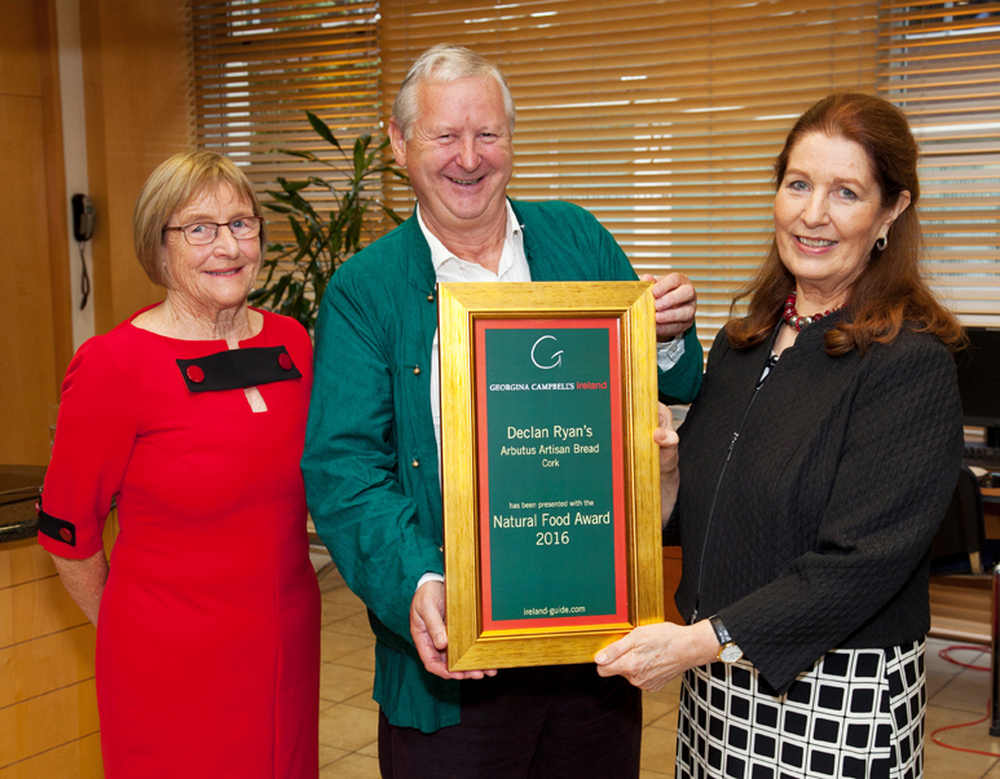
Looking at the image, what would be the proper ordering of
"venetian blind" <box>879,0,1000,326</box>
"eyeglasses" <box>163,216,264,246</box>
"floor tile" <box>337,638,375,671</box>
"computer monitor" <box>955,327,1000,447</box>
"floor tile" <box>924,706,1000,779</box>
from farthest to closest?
"floor tile" <box>337,638,375,671</box> → "venetian blind" <box>879,0,1000,326</box> → "computer monitor" <box>955,327,1000,447</box> → "floor tile" <box>924,706,1000,779</box> → "eyeglasses" <box>163,216,264,246</box>

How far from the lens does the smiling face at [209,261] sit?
76.8 inches

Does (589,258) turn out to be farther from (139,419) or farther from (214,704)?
(214,704)

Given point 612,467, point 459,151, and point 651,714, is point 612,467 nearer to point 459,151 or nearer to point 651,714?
point 459,151

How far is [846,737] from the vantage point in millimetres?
1544

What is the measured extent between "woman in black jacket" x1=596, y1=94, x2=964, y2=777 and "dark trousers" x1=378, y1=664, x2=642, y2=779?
16cm

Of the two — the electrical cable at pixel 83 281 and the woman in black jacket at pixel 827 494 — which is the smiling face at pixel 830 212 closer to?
the woman in black jacket at pixel 827 494

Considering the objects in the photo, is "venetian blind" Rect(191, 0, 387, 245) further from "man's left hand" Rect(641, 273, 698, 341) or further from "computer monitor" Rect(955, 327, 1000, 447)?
"man's left hand" Rect(641, 273, 698, 341)

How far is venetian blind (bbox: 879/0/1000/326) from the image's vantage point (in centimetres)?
417

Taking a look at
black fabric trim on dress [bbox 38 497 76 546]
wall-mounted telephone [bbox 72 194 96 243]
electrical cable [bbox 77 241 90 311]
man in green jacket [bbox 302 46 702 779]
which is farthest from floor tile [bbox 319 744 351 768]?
wall-mounted telephone [bbox 72 194 96 243]

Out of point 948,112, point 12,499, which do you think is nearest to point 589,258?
point 12,499

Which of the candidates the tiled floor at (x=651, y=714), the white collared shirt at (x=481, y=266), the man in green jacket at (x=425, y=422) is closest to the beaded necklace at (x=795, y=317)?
the man in green jacket at (x=425, y=422)

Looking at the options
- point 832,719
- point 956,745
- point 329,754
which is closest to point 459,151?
point 832,719

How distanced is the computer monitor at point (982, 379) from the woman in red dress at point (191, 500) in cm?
302

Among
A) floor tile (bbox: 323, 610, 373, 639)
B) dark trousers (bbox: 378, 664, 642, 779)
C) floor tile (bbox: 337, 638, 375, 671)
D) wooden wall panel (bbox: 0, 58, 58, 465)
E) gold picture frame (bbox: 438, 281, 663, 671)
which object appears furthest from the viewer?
wooden wall panel (bbox: 0, 58, 58, 465)
